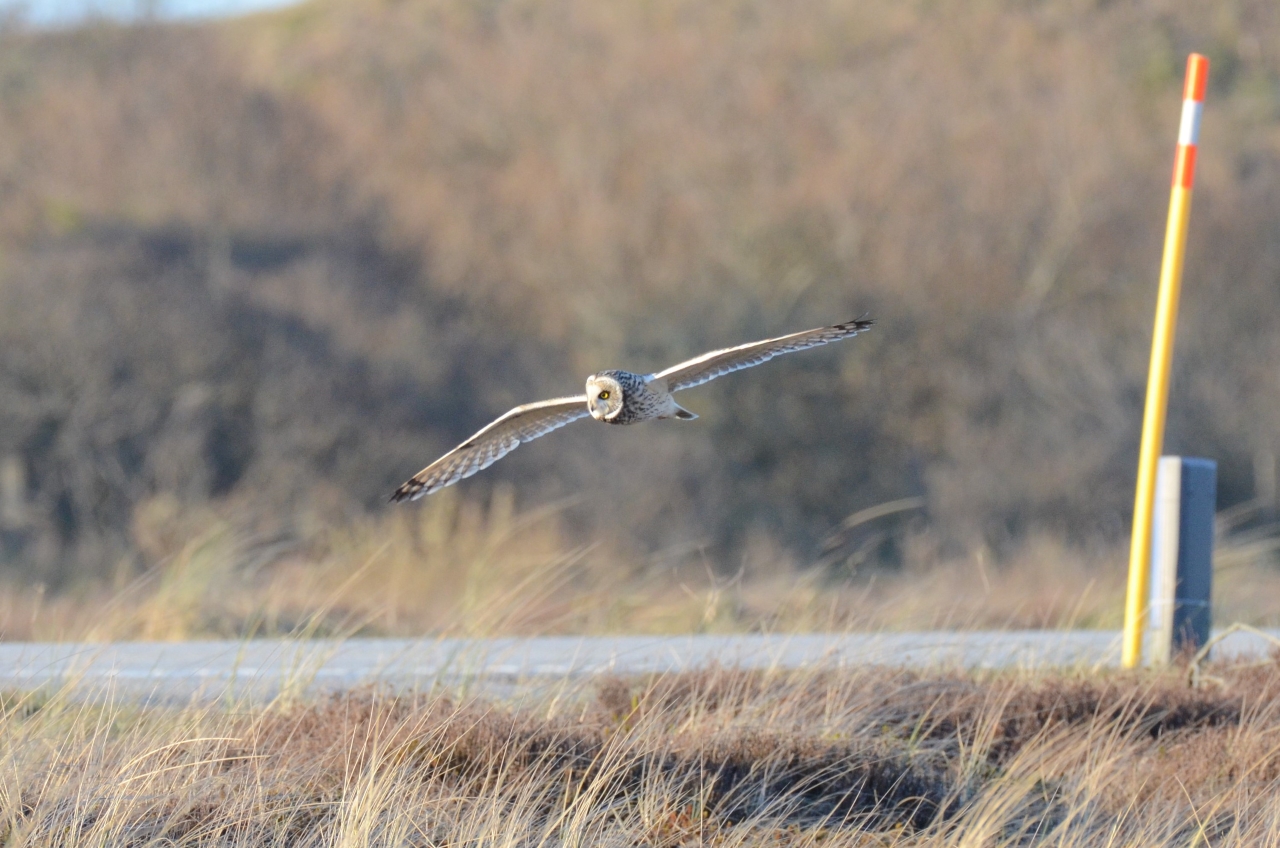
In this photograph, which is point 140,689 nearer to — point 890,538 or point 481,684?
point 481,684

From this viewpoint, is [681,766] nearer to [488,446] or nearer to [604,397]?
[604,397]

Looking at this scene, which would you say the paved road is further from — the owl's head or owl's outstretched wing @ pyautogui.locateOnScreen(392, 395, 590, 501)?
the owl's head

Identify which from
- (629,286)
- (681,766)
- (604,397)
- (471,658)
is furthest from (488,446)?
(629,286)

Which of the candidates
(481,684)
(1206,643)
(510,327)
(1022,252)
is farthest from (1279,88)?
(481,684)

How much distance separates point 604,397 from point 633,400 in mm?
110

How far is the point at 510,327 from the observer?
85.7 feet

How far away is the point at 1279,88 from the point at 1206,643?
31239 millimetres

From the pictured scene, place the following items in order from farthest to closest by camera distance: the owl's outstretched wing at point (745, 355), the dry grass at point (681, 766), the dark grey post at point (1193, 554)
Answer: the dark grey post at point (1193, 554) < the owl's outstretched wing at point (745, 355) < the dry grass at point (681, 766)

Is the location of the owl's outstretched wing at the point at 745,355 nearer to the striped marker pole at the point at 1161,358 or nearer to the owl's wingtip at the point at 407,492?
the owl's wingtip at the point at 407,492

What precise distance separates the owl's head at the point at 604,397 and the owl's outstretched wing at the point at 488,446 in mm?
260

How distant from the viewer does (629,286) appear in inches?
937

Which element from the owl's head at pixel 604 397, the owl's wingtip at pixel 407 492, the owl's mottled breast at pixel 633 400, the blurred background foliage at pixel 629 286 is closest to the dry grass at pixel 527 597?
the owl's wingtip at pixel 407 492

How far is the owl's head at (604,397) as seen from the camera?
5156mm

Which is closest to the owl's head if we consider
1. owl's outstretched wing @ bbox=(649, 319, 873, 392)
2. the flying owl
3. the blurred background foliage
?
the flying owl
